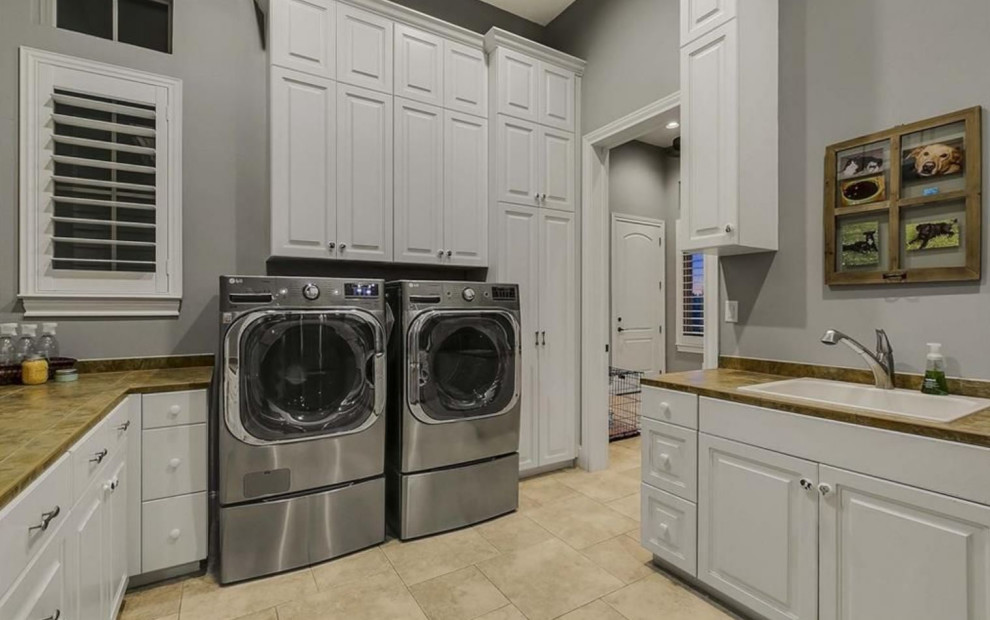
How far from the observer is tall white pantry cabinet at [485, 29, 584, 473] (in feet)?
10.2

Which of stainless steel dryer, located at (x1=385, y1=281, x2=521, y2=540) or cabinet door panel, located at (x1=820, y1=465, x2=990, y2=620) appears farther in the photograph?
stainless steel dryer, located at (x1=385, y1=281, x2=521, y2=540)

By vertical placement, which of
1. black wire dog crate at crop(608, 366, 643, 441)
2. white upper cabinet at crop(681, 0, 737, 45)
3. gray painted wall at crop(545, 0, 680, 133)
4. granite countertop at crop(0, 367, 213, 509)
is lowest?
black wire dog crate at crop(608, 366, 643, 441)

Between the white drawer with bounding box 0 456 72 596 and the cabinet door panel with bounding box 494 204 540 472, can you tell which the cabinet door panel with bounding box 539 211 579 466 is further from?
the white drawer with bounding box 0 456 72 596

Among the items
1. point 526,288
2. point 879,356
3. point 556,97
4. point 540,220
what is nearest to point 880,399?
point 879,356

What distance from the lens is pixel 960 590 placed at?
1.25 m

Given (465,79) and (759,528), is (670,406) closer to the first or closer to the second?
(759,528)

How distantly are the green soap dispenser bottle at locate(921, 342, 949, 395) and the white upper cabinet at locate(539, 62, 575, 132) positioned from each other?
2455mm

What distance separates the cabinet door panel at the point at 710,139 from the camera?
206 centimetres

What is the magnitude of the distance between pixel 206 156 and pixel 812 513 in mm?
3134

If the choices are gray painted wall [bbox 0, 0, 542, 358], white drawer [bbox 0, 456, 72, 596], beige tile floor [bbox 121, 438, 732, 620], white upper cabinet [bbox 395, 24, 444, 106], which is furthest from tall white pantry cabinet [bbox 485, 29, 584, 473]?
white drawer [bbox 0, 456, 72, 596]

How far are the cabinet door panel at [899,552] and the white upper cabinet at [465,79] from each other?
2676 millimetres

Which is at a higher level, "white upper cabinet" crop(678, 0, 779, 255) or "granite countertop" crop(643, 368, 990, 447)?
"white upper cabinet" crop(678, 0, 779, 255)

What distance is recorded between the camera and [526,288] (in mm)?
3170

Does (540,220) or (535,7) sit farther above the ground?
(535,7)
